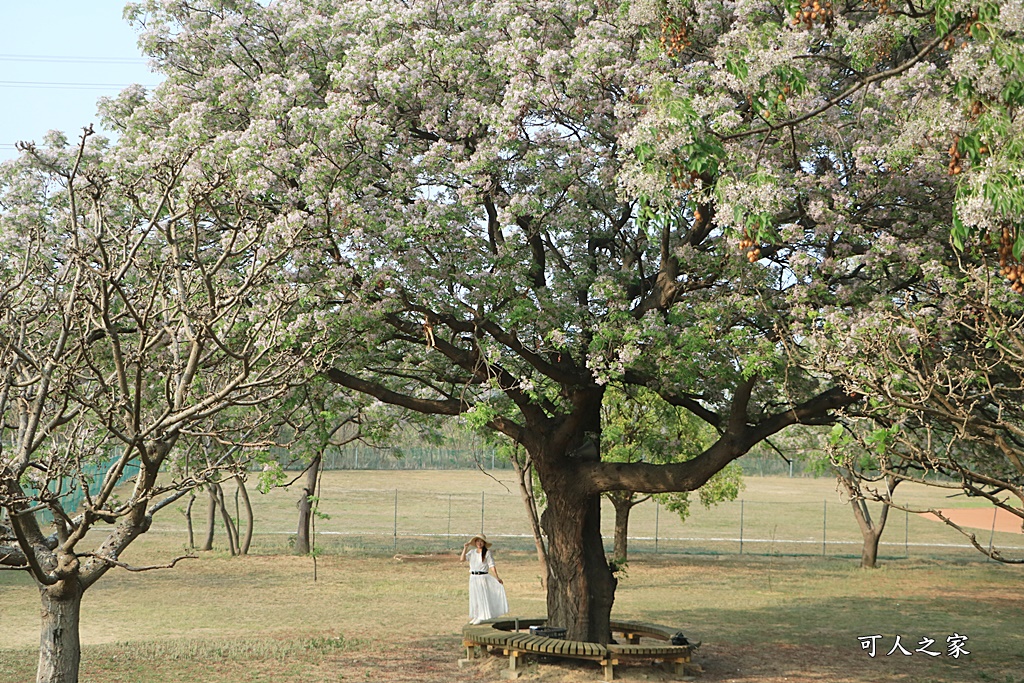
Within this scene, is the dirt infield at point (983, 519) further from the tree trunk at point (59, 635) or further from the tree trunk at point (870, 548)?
the tree trunk at point (59, 635)

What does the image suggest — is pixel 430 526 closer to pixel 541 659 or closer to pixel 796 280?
pixel 541 659

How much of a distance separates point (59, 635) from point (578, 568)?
7626 mm

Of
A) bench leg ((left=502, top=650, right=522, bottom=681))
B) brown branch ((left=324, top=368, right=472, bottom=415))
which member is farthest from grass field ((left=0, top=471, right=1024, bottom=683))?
brown branch ((left=324, top=368, right=472, bottom=415))

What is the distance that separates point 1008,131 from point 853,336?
217 centimetres

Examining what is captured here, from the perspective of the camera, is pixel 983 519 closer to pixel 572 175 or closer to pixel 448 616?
pixel 448 616

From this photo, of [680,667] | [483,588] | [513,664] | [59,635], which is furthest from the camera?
[483,588]

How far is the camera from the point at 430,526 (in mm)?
44312

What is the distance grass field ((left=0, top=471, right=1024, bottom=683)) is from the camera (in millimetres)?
13406

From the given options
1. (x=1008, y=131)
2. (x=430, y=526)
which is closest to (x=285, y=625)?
(x=1008, y=131)

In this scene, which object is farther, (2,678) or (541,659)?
(541,659)

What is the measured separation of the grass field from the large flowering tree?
3.58m

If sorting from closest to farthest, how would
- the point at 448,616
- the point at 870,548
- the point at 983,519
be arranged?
1. the point at 448,616
2. the point at 870,548
3. the point at 983,519

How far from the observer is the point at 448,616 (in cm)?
1838

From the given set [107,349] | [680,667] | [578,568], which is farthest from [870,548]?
[107,349]
